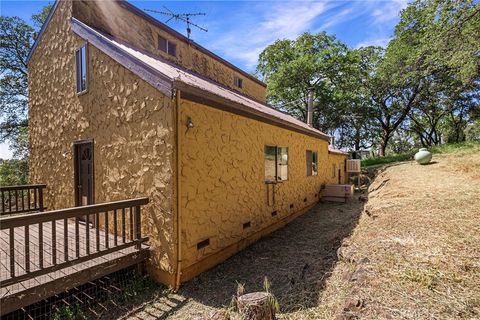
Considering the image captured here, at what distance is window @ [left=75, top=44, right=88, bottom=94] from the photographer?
616 centimetres

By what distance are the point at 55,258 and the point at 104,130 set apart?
3.00 meters

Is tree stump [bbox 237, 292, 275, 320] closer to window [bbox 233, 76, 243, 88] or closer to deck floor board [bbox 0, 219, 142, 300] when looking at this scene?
deck floor board [bbox 0, 219, 142, 300]

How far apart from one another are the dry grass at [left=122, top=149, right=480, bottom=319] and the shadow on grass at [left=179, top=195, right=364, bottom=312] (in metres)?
0.02

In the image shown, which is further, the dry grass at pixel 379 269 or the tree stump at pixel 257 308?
the tree stump at pixel 257 308

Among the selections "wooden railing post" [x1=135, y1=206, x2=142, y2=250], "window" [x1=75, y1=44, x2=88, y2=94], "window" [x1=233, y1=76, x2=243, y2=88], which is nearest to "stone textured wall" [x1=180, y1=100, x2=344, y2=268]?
"wooden railing post" [x1=135, y1=206, x2=142, y2=250]

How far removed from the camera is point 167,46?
8.64 metres

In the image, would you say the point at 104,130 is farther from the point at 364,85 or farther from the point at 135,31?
the point at 364,85

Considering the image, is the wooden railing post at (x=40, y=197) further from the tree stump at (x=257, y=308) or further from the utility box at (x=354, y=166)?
the utility box at (x=354, y=166)

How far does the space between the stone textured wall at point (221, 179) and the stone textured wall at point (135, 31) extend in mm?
4194

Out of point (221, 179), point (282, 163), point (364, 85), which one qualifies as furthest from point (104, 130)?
point (364, 85)

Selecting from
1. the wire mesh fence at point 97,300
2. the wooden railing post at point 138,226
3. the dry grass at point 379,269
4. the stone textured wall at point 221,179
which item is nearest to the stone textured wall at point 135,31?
the stone textured wall at point 221,179

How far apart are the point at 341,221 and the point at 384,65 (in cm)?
1684

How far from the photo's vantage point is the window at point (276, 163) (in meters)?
7.60

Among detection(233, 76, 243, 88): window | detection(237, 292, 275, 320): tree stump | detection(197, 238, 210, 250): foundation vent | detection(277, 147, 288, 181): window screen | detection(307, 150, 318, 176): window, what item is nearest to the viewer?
detection(237, 292, 275, 320): tree stump
